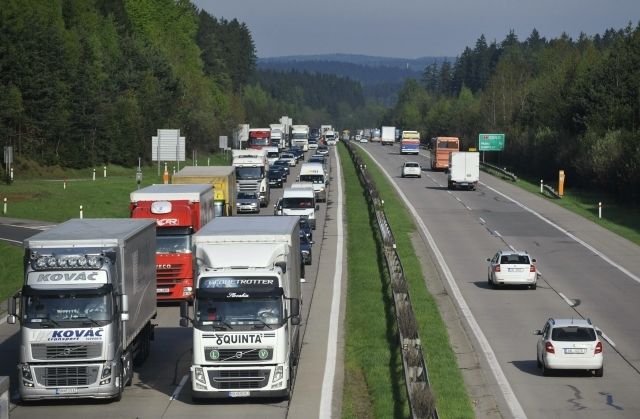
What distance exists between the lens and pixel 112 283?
24000 mm

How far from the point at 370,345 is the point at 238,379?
710 centimetres

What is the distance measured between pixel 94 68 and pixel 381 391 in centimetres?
8249

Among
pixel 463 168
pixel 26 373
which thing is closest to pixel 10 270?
pixel 26 373

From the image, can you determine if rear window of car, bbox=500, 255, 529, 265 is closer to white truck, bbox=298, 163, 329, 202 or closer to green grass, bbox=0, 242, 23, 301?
green grass, bbox=0, 242, 23, 301

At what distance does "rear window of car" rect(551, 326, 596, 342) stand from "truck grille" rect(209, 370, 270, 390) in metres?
7.17

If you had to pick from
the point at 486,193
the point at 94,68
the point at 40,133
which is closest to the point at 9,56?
the point at 40,133

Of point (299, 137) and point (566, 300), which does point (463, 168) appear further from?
point (299, 137)

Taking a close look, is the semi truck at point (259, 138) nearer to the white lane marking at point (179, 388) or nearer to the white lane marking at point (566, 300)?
the white lane marking at point (566, 300)

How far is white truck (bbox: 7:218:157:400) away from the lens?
23.4 meters

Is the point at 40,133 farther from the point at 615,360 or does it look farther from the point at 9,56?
the point at 615,360

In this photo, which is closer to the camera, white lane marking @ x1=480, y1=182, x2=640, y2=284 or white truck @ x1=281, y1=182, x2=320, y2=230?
white lane marking @ x1=480, y1=182, x2=640, y2=284

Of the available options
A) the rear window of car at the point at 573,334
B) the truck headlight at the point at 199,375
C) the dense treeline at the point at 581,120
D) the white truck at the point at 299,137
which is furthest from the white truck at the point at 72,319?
the white truck at the point at 299,137

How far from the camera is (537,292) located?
4112 cm

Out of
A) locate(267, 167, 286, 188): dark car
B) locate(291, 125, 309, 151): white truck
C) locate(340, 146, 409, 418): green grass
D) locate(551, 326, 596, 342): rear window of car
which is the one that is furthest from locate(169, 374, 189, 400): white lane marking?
locate(291, 125, 309, 151): white truck
